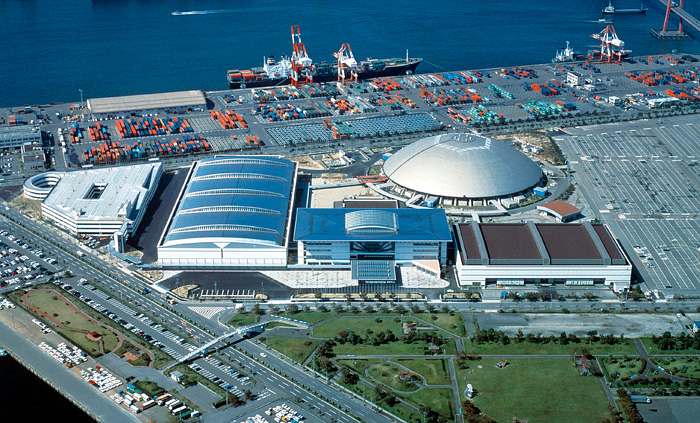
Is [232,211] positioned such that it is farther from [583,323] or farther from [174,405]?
A: [583,323]

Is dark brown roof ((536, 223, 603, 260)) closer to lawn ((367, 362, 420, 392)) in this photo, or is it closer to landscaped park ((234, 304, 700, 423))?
landscaped park ((234, 304, 700, 423))

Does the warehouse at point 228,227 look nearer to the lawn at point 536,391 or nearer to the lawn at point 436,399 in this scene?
the lawn at point 436,399

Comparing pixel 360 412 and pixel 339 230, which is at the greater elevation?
pixel 339 230

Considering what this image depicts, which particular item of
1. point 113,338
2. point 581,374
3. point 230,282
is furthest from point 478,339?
point 113,338

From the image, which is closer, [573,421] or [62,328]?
[573,421]

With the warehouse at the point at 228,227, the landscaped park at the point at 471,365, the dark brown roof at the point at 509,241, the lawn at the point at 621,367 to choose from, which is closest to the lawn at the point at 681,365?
the landscaped park at the point at 471,365

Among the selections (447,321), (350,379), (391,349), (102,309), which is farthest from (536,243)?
(102,309)

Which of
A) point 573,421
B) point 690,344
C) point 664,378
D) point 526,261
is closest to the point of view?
point 573,421

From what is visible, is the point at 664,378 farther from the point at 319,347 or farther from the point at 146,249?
the point at 146,249
